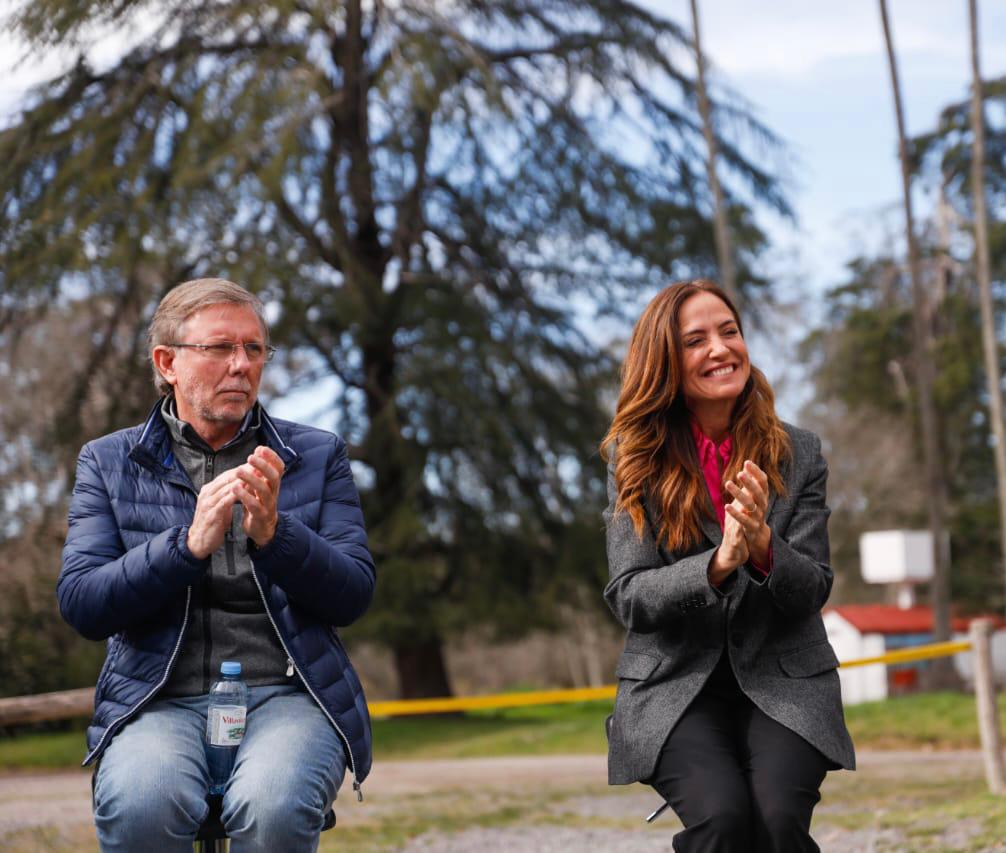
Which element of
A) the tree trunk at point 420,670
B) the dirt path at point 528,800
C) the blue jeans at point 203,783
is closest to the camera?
the blue jeans at point 203,783

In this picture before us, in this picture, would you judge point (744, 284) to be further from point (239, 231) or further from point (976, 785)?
point (976, 785)

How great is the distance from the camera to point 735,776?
2.98m

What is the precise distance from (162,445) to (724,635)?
1.47 m

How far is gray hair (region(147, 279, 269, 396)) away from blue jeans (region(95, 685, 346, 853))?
943 millimetres

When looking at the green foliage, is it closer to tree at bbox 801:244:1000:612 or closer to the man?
the man

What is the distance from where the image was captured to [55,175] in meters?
13.7

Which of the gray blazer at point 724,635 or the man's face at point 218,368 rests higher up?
the man's face at point 218,368

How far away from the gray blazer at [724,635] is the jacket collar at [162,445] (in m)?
0.88

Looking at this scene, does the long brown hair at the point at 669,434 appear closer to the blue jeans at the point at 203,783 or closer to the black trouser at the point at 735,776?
the black trouser at the point at 735,776

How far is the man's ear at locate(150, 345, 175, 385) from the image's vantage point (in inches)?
134

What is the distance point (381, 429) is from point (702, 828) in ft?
43.9

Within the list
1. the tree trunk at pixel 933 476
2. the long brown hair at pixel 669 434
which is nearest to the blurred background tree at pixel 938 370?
the tree trunk at pixel 933 476

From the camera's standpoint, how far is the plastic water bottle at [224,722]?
301cm

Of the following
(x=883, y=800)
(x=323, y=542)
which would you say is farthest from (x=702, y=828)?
(x=883, y=800)
